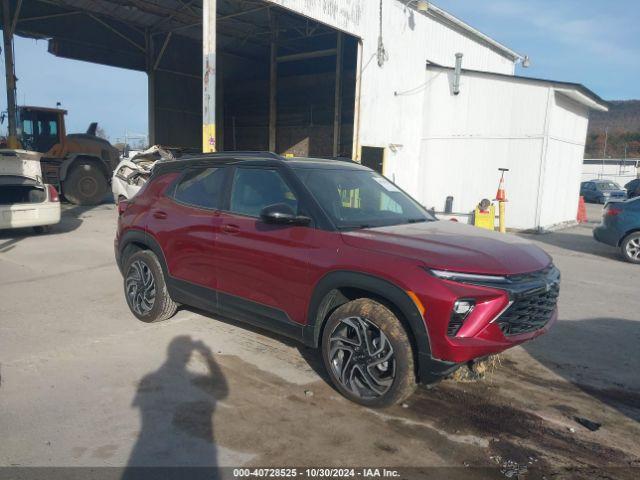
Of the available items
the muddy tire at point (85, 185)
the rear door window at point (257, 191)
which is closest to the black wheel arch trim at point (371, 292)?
the rear door window at point (257, 191)

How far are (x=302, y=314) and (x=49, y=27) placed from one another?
20069mm

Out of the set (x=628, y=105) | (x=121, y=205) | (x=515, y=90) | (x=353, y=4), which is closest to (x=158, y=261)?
(x=121, y=205)

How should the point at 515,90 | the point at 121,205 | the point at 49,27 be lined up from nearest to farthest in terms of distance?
the point at 121,205
the point at 515,90
the point at 49,27

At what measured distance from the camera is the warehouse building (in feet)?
46.6

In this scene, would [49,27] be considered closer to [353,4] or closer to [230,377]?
[353,4]

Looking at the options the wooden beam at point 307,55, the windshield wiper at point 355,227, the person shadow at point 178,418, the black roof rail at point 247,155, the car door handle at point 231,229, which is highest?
the wooden beam at point 307,55

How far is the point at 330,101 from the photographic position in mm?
21484

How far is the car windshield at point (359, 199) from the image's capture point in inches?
159

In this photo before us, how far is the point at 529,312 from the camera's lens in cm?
344

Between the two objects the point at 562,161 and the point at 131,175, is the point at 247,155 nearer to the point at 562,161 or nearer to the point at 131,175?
the point at 131,175

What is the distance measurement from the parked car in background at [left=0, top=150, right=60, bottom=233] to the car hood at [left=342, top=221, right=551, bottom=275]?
27.8 ft

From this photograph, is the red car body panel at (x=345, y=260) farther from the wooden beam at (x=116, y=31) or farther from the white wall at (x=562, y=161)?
the wooden beam at (x=116, y=31)

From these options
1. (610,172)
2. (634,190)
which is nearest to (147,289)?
(634,190)

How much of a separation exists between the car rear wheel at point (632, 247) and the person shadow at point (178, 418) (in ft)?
30.5
